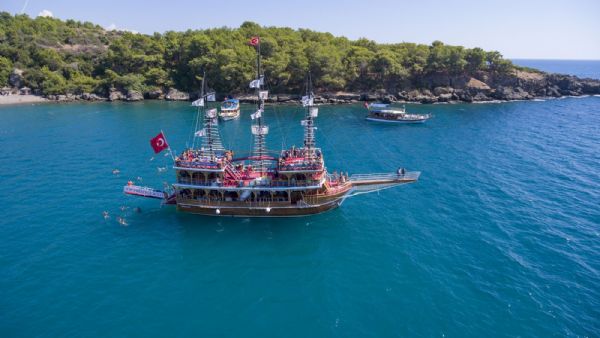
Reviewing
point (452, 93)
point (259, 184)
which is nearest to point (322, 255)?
point (259, 184)

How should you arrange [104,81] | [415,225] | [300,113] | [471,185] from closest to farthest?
[415,225] < [471,185] < [300,113] < [104,81]

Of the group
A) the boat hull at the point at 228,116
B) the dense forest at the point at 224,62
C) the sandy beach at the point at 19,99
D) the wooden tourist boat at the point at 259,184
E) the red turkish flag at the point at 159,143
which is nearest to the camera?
the red turkish flag at the point at 159,143

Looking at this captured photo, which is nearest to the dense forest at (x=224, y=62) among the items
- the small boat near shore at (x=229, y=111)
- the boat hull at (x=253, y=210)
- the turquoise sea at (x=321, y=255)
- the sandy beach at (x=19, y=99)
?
the sandy beach at (x=19, y=99)

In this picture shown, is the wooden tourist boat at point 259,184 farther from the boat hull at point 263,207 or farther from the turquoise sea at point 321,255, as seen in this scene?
the turquoise sea at point 321,255

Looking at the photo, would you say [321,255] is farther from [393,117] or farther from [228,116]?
[393,117]

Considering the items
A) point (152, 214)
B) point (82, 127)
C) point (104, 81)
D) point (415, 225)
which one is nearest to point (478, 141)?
point (415, 225)

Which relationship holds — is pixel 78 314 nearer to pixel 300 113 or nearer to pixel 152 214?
pixel 152 214
